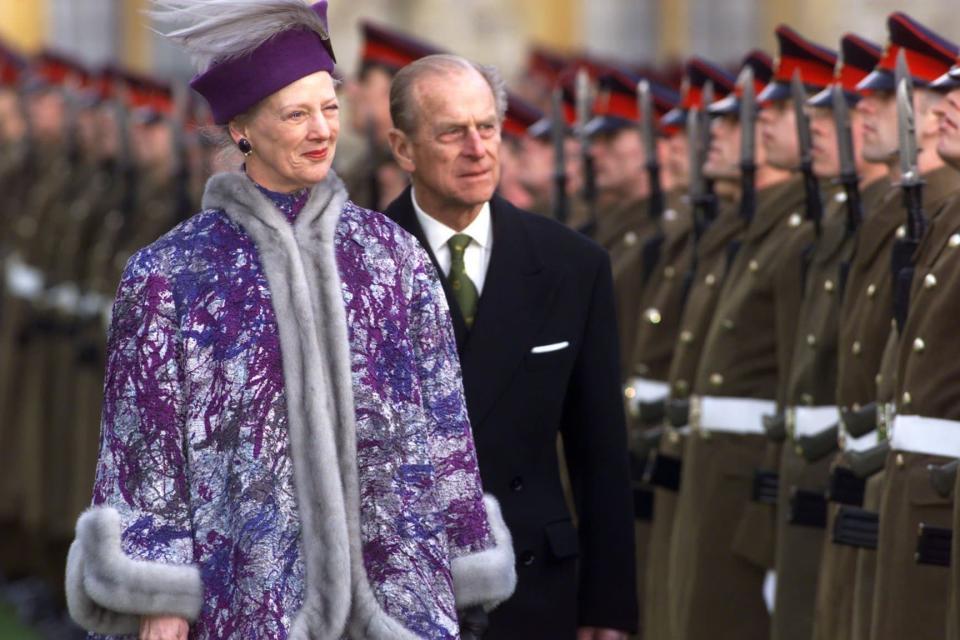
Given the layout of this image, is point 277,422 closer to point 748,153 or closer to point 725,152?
point 748,153

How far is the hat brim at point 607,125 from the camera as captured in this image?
365 inches

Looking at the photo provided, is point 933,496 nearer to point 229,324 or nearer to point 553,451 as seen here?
point 553,451

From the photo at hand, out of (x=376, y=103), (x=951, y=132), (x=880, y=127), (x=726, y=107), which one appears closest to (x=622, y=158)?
(x=376, y=103)

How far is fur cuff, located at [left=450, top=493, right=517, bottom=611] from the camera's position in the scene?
471 centimetres

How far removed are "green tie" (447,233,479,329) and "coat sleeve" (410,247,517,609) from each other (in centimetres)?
73

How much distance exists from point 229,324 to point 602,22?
Result: 17.3 m

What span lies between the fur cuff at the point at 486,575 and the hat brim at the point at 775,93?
10.4ft

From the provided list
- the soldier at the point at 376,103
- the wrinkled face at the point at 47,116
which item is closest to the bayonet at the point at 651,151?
the soldier at the point at 376,103

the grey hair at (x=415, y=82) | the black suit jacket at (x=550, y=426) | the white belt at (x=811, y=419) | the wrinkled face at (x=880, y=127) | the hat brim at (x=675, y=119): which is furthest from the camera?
the hat brim at (x=675, y=119)

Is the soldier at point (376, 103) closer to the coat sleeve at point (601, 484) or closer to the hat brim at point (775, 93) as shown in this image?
the hat brim at point (775, 93)

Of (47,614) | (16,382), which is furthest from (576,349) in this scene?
(16,382)

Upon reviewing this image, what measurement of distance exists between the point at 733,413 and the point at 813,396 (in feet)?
1.86

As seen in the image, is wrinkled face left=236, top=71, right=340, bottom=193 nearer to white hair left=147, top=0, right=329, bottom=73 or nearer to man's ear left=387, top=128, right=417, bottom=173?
white hair left=147, top=0, right=329, bottom=73

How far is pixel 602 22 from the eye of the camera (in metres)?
21.7
